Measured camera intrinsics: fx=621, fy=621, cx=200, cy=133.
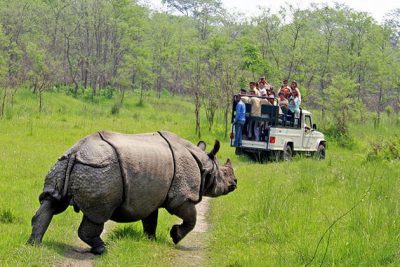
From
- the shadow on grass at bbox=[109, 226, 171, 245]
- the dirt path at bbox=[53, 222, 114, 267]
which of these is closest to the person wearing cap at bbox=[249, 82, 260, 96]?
the shadow on grass at bbox=[109, 226, 171, 245]

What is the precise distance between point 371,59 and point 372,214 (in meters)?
31.7

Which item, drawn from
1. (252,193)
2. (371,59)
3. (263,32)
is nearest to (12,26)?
(263,32)

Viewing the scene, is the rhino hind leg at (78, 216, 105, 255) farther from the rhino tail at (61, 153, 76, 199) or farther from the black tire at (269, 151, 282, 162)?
the black tire at (269, 151, 282, 162)

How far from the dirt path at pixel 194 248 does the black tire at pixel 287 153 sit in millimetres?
8685

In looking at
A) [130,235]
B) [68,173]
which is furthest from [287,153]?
[68,173]

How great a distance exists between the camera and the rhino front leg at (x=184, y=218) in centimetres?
761

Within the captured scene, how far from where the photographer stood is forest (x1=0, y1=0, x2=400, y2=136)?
29.4m

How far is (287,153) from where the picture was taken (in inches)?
738

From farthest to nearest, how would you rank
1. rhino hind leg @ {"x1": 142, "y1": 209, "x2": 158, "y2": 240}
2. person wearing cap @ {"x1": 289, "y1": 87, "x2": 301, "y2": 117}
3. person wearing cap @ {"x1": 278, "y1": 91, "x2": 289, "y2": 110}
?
person wearing cap @ {"x1": 289, "y1": 87, "x2": 301, "y2": 117}
person wearing cap @ {"x1": 278, "y1": 91, "x2": 289, "y2": 110}
rhino hind leg @ {"x1": 142, "y1": 209, "x2": 158, "y2": 240}

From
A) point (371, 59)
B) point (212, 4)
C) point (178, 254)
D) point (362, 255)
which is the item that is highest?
point (212, 4)

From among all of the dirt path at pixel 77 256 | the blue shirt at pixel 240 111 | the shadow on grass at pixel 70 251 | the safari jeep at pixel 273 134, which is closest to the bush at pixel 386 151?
the safari jeep at pixel 273 134

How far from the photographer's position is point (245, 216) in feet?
30.5

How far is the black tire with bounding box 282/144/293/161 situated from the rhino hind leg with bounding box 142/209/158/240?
1089 cm

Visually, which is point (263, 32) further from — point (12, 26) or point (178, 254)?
point (178, 254)
